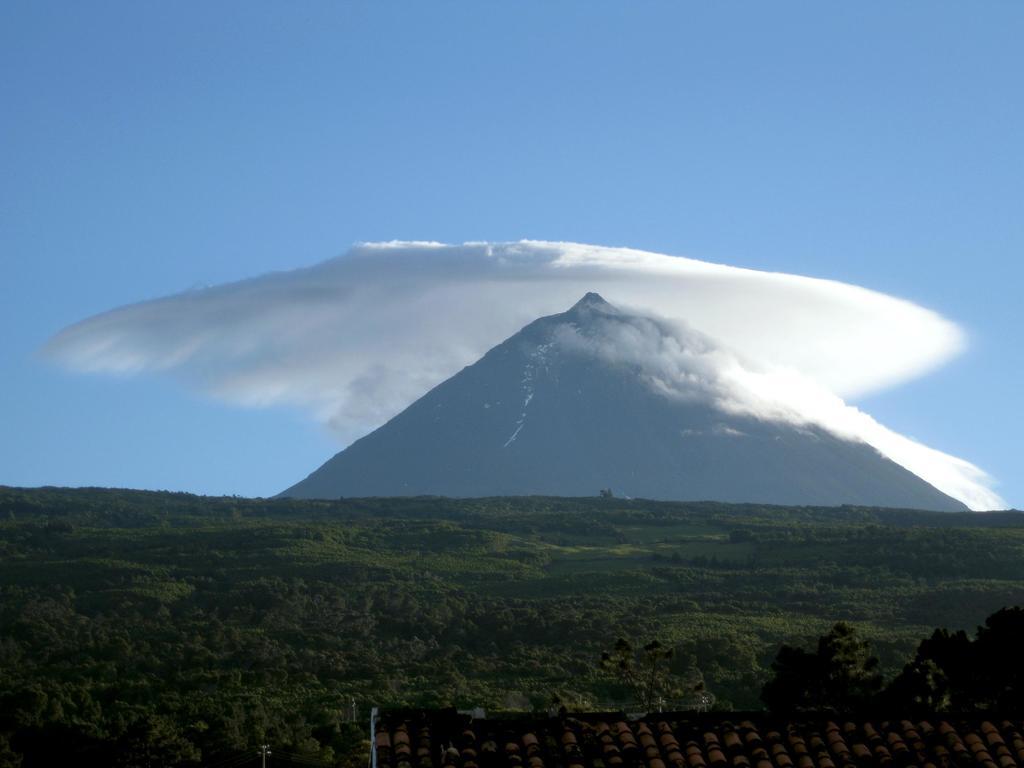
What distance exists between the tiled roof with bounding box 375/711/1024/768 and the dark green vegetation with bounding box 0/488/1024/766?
11328 millimetres

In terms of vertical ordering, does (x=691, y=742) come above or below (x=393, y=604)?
below

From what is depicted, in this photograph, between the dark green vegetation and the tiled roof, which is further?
the dark green vegetation

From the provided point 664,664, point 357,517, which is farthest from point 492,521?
point 664,664

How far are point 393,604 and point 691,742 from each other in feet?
233

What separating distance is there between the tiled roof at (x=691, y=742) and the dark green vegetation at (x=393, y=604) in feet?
37.2

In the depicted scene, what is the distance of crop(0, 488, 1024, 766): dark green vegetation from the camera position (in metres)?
55.9

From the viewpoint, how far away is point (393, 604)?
297 feet

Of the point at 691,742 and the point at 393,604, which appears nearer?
the point at 691,742

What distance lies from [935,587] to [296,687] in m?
46.1

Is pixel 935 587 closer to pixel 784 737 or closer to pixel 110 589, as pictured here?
pixel 110 589

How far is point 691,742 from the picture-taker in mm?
20453

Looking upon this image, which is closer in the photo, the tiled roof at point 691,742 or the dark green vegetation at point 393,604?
the tiled roof at point 691,742

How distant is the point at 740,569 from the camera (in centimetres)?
10825

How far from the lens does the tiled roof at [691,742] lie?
19906 millimetres
